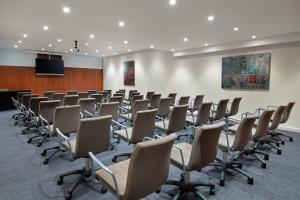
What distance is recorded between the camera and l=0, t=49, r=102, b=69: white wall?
1020cm

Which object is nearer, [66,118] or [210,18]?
[66,118]

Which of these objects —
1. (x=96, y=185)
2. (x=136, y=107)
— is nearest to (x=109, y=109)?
(x=136, y=107)

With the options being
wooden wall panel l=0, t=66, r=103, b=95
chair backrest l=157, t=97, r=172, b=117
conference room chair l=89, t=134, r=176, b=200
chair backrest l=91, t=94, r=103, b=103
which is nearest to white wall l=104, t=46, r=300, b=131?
wooden wall panel l=0, t=66, r=103, b=95

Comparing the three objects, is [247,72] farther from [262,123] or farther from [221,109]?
[262,123]

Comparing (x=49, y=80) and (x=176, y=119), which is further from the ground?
(x=49, y=80)

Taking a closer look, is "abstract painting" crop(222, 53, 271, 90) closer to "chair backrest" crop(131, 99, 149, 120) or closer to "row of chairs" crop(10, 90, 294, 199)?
"row of chairs" crop(10, 90, 294, 199)

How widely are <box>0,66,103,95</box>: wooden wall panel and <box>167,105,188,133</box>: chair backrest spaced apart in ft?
33.8

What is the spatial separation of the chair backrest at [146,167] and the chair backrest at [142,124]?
3.79 ft

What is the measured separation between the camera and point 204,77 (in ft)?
27.0

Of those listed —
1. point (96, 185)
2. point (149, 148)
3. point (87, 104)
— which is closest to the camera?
point (149, 148)

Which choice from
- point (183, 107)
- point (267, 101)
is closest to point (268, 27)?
point (267, 101)

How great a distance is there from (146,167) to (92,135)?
3.27 feet

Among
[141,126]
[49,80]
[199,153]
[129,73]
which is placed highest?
[129,73]

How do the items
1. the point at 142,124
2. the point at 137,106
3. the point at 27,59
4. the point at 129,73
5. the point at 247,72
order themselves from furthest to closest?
the point at 129,73 < the point at 27,59 < the point at 247,72 < the point at 137,106 < the point at 142,124
